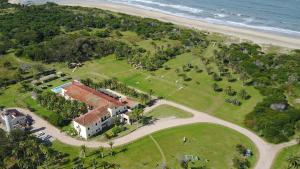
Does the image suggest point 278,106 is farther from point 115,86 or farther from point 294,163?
point 115,86

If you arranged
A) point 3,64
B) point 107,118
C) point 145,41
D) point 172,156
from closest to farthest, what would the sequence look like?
point 172,156, point 107,118, point 3,64, point 145,41

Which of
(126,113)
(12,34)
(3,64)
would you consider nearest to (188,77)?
(126,113)

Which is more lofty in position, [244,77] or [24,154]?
[244,77]

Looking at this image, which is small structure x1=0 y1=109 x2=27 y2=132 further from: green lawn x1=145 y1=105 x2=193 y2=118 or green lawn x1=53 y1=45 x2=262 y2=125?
green lawn x1=145 y1=105 x2=193 y2=118

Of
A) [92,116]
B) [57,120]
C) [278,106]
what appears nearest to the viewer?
[92,116]

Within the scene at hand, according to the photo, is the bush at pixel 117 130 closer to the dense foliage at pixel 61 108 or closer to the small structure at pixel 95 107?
the small structure at pixel 95 107

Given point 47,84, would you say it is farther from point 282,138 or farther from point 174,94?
point 282,138

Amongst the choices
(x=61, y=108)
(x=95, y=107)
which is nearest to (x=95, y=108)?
(x=95, y=107)
